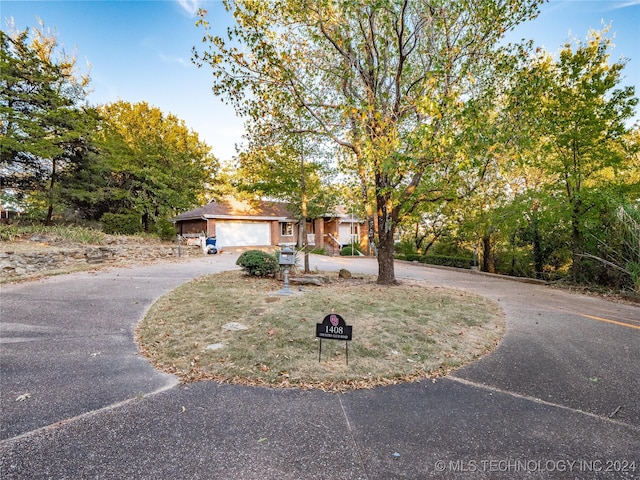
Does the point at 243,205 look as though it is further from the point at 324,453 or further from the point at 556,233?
the point at 324,453

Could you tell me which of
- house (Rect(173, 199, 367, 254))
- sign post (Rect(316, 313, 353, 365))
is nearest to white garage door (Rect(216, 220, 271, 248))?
house (Rect(173, 199, 367, 254))

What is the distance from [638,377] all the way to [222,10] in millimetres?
9293

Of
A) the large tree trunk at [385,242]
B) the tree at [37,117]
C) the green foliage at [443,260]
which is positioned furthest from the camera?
the green foliage at [443,260]

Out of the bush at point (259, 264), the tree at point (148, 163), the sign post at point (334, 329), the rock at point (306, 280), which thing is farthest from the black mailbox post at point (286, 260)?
the tree at point (148, 163)

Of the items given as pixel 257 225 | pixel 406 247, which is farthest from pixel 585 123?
pixel 257 225

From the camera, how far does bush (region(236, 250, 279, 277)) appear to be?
865 centimetres

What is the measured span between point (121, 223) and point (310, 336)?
1774 cm

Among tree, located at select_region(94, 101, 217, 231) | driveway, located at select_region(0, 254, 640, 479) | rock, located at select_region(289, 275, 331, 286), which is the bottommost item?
driveway, located at select_region(0, 254, 640, 479)

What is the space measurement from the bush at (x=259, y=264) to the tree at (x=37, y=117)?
1065cm

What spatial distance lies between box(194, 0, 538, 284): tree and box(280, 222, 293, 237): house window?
17150 mm

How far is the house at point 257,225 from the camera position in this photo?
21.2 metres

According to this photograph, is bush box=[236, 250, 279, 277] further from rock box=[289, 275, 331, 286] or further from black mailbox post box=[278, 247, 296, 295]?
black mailbox post box=[278, 247, 296, 295]

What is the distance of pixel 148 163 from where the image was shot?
730 inches

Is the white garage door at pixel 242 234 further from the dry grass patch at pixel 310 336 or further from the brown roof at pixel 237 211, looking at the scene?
the dry grass patch at pixel 310 336
